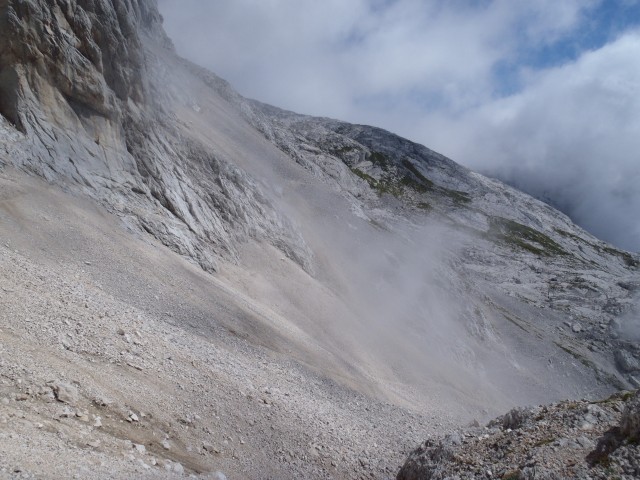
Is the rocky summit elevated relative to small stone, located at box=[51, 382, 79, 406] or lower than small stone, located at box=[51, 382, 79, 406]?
elevated

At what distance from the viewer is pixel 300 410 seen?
2188 cm

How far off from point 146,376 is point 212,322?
852 centimetres

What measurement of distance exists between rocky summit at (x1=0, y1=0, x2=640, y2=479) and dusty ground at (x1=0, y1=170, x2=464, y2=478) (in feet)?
0.32

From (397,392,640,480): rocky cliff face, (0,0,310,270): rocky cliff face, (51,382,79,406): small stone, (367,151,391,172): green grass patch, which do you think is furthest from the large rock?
(367,151,391,172): green grass patch

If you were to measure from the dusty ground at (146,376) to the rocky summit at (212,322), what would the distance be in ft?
0.32

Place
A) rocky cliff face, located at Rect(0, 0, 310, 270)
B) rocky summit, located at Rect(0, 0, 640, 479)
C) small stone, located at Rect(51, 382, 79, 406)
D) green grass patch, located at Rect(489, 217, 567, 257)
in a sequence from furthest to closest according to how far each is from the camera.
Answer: green grass patch, located at Rect(489, 217, 567, 257) < rocky cliff face, located at Rect(0, 0, 310, 270) < rocky summit, located at Rect(0, 0, 640, 479) < small stone, located at Rect(51, 382, 79, 406)

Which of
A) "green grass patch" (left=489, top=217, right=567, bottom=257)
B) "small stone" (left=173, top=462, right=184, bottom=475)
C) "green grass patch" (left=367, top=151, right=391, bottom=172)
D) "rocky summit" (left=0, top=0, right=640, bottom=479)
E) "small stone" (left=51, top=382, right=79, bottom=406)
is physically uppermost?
"green grass patch" (left=367, top=151, right=391, bottom=172)

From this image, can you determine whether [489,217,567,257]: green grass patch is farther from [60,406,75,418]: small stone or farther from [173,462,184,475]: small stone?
[60,406,75,418]: small stone

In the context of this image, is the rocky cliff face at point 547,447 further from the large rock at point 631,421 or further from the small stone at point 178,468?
the small stone at point 178,468

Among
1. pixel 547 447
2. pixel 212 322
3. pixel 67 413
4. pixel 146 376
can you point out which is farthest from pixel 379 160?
pixel 67 413

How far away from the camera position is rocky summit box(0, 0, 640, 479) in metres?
14.4

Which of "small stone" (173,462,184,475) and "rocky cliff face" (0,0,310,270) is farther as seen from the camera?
"rocky cliff face" (0,0,310,270)

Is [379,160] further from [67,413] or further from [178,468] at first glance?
[67,413]

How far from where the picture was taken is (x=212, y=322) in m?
26.5
